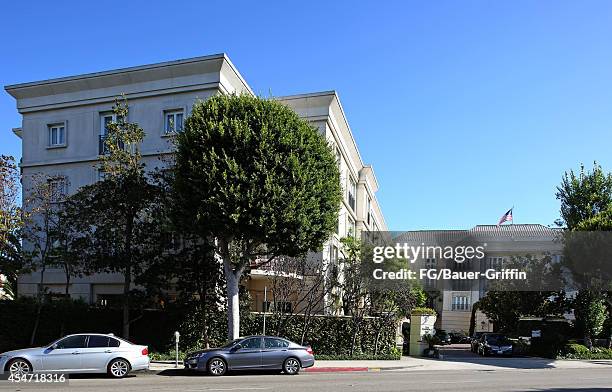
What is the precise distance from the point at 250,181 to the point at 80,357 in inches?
302

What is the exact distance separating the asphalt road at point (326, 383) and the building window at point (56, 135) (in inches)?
622

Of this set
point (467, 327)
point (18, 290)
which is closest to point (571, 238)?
point (18, 290)

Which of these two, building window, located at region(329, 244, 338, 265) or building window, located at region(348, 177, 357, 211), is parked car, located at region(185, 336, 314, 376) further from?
building window, located at region(348, 177, 357, 211)

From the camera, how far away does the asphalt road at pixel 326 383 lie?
14.5m

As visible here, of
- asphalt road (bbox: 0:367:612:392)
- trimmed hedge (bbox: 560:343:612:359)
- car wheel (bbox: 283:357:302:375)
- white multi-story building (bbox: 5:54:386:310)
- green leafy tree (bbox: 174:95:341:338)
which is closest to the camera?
asphalt road (bbox: 0:367:612:392)

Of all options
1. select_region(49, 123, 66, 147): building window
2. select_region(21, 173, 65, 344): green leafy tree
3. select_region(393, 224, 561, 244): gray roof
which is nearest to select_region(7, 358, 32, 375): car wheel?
select_region(21, 173, 65, 344): green leafy tree

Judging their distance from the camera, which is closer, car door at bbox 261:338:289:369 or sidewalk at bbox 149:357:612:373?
car door at bbox 261:338:289:369

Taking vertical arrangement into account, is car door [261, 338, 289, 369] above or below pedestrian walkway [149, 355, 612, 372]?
above

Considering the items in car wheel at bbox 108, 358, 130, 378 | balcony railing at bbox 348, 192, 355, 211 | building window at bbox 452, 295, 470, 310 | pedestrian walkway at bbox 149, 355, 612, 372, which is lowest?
building window at bbox 452, 295, 470, 310

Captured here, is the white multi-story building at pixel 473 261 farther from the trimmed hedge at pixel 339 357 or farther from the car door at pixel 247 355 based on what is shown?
the car door at pixel 247 355

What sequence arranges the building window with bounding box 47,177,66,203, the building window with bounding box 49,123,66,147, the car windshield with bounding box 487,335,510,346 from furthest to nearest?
1. the car windshield with bounding box 487,335,510,346
2. the building window with bounding box 49,123,66,147
3. the building window with bounding box 47,177,66,203

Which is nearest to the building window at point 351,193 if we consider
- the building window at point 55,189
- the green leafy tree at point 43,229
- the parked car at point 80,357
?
the building window at point 55,189

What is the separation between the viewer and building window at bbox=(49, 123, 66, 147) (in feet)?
96.6

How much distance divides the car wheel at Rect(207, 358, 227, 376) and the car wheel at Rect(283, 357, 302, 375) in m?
2.06
